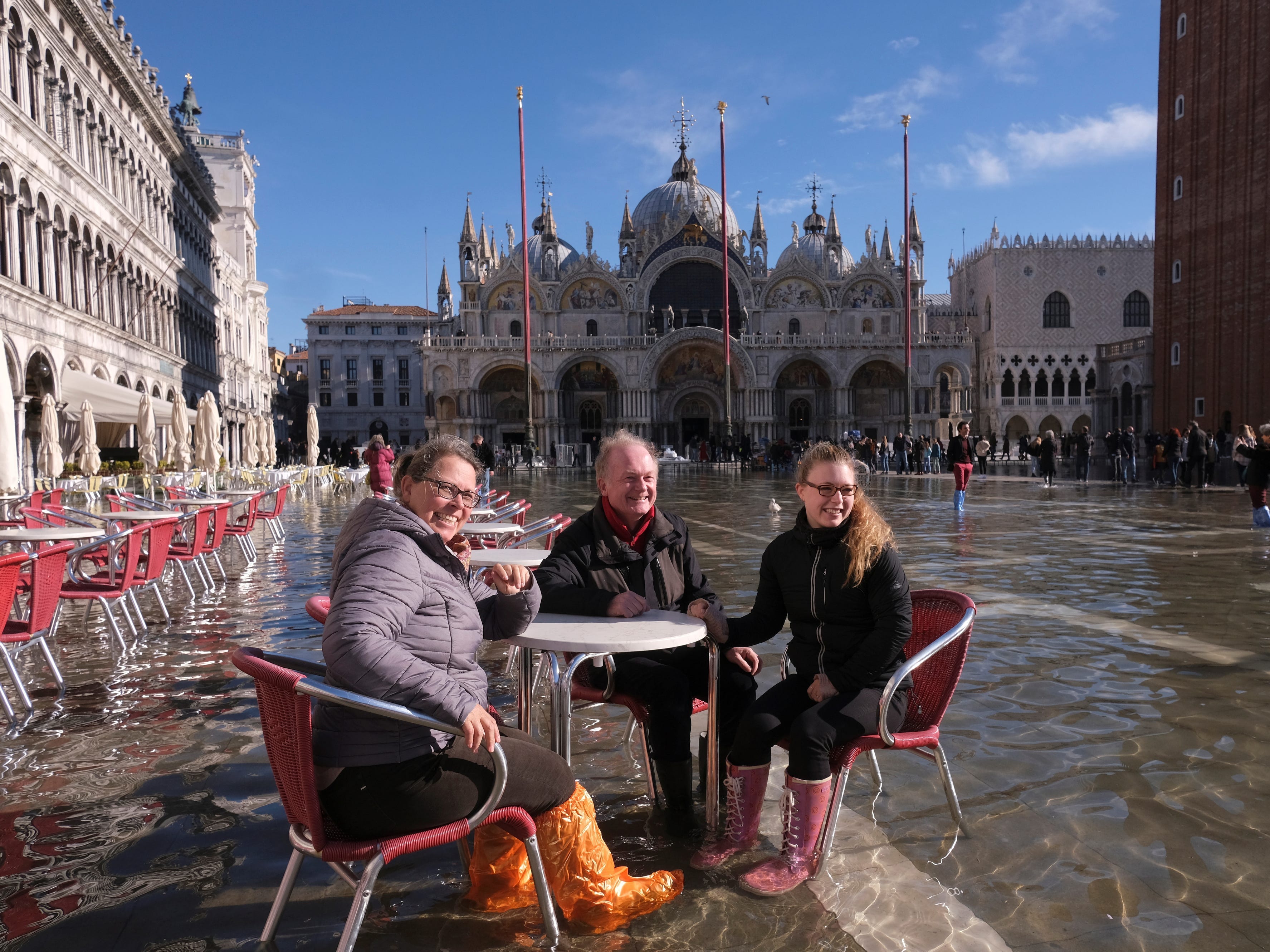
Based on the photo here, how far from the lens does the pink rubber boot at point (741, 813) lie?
2.84m

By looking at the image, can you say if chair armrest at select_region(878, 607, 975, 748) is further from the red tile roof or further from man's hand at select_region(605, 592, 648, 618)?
the red tile roof

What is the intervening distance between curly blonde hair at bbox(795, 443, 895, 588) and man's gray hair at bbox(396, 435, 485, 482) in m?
1.04

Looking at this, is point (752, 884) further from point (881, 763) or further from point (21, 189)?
point (21, 189)

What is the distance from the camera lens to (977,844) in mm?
2924

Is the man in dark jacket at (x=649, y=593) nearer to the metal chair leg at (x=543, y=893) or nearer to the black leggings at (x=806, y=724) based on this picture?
the black leggings at (x=806, y=724)

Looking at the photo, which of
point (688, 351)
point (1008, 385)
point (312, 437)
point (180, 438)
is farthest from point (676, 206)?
point (180, 438)

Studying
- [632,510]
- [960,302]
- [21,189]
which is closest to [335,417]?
[960,302]

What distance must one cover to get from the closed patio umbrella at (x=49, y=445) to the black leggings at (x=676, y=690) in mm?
13100

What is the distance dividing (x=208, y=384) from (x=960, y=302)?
4734 cm

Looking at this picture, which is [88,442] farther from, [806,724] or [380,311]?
[380,311]

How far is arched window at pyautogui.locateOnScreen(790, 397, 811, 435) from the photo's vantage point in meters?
53.5

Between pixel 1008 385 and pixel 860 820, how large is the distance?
56975 mm

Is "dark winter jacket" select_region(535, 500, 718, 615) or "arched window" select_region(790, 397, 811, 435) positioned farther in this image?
"arched window" select_region(790, 397, 811, 435)

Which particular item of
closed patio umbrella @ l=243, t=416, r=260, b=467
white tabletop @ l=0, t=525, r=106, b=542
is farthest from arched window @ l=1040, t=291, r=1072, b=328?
white tabletop @ l=0, t=525, r=106, b=542
